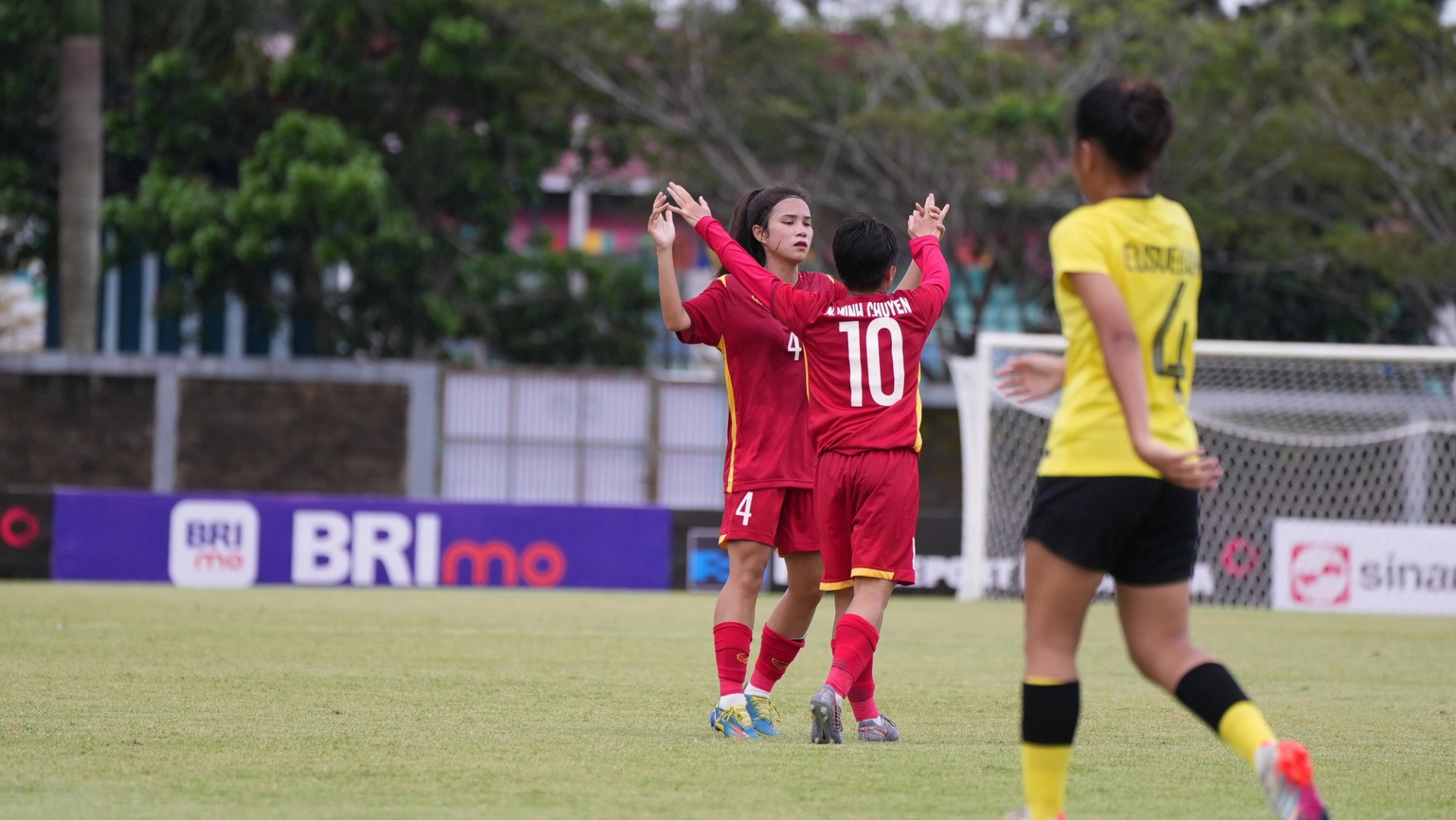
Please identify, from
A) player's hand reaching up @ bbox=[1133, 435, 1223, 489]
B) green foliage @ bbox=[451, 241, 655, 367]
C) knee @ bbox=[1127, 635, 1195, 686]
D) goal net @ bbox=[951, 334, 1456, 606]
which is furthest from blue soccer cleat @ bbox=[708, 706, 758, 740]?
green foliage @ bbox=[451, 241, 655, 367]

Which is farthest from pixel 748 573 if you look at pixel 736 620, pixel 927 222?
pixel 927 222

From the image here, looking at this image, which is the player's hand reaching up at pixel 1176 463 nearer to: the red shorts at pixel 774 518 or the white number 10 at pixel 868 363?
the white number 10 at pixel 868 363

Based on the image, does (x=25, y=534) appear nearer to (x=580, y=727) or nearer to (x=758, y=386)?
(x=580, y=727)

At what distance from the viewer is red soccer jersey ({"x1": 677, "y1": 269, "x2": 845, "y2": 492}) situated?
254 inches

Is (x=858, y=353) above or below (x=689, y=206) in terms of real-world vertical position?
below

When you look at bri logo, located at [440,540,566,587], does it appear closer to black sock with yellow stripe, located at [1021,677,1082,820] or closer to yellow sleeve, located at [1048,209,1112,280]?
black sock with yellow stripe, located at [1021,677,1082,820]

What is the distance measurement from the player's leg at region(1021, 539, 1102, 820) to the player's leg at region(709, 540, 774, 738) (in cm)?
220

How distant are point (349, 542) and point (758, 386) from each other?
41.0 ft

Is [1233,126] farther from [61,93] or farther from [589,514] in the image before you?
[61,93]

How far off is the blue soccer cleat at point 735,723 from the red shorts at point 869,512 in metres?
0.54

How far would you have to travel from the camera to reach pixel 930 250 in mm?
6395

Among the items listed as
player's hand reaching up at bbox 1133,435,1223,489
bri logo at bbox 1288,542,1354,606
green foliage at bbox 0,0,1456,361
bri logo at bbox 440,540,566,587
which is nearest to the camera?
player's hand reaching up at bbox 1133,435,1223,489

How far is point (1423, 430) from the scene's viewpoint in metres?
19.3

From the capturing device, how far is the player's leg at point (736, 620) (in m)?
6.32
